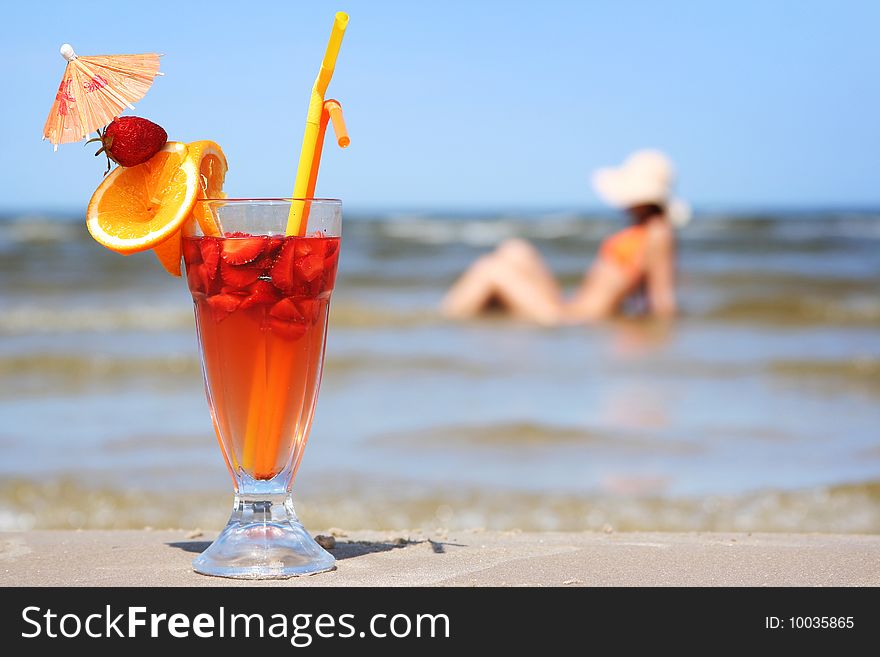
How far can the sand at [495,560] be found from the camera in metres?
1.90

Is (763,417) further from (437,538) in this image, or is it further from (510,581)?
(510,581)

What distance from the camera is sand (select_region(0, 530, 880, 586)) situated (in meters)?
1.90

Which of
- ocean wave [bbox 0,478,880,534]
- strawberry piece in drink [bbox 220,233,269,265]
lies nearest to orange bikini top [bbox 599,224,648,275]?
ocean wave [bbox 0,478,880,534]

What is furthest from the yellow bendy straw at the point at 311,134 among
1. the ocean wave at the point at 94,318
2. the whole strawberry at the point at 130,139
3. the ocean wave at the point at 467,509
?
the ocean wave at the point at 94,318

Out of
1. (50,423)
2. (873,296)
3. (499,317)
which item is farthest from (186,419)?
(873,296)

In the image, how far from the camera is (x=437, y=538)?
2355mm

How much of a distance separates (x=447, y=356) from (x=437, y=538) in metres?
4.05

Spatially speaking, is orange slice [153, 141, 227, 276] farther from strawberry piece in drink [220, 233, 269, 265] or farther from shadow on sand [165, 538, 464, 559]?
shadow on sand [165, 538, 464, 559]

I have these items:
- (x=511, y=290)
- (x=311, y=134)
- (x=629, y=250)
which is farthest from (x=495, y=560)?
(x=629, y=250)

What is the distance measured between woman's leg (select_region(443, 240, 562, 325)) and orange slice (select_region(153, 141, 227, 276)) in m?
6.39

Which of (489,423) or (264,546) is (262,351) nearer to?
(264,546)

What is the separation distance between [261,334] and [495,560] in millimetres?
583

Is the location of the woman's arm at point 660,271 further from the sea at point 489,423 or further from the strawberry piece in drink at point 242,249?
the strawberry piece in drink at point 242,249

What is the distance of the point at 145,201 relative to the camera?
6.11 feet
